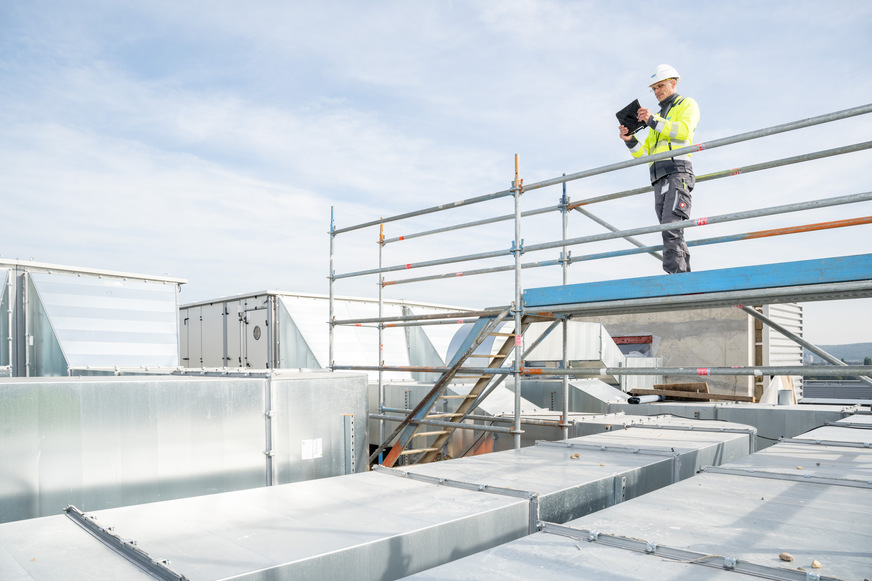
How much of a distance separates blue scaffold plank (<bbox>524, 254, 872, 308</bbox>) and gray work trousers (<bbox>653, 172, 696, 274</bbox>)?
0.50 metres

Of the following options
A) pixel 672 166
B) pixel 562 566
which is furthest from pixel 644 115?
pixel 562 566

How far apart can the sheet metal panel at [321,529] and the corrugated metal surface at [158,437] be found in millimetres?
1610

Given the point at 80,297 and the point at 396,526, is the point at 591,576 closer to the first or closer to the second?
the point at 396,526

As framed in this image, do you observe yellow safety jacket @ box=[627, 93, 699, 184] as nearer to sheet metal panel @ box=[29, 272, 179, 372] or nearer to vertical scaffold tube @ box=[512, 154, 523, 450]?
vertical scaffold tube @ box=[512, 154, 523, 450]

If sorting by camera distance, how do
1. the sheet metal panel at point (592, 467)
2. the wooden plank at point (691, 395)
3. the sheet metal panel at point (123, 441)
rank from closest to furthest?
the sheet metal panel at point (592, 467), the sheet metal panel at point (123, 441), the wooden plank at point (691, 395)

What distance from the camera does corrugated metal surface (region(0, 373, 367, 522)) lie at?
365 cm

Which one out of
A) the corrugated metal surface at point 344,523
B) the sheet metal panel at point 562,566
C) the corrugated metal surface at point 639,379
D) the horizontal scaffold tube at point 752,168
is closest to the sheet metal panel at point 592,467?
the corrugated metal surface at point 344,523

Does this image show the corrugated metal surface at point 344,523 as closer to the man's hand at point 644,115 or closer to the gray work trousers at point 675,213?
the gray work trousers at point 675,213

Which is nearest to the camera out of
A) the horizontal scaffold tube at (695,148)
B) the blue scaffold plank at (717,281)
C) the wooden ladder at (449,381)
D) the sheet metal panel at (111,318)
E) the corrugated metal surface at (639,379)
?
the blue scaffold plank at (717,281)

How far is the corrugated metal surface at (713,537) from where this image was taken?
181cm

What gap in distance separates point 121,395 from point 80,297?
6.10 metres

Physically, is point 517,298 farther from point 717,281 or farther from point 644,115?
point 644,115

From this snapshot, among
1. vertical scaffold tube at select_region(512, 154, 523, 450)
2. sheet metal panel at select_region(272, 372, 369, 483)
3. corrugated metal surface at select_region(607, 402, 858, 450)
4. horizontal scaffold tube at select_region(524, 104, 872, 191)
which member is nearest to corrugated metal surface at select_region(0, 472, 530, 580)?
sheet metal panel at select_region(272, 372, 369, 483)

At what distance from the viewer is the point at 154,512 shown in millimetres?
2480
